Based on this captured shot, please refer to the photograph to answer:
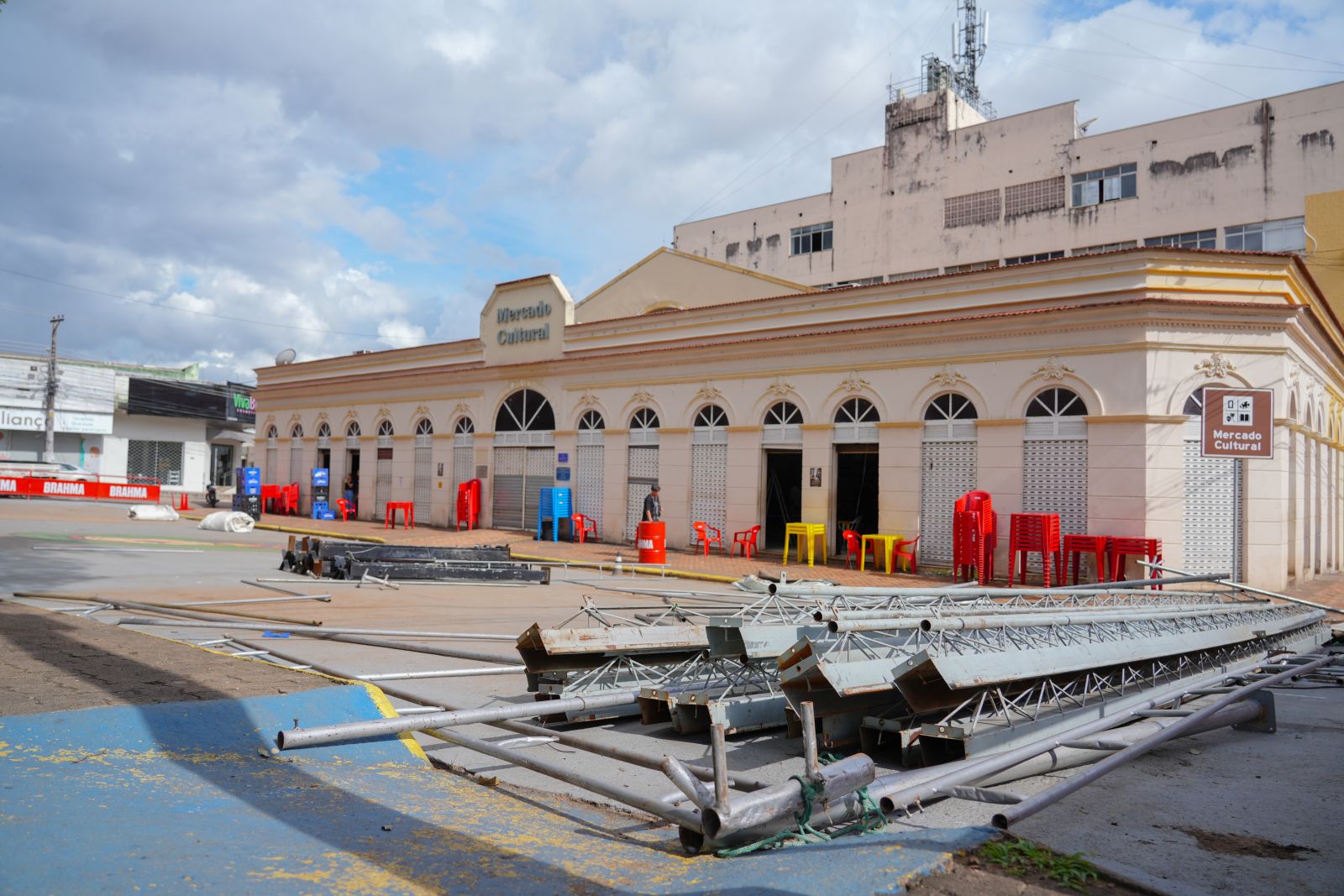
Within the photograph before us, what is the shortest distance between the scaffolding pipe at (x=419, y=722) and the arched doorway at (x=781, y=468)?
569 inches

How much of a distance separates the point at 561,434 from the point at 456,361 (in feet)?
17.7

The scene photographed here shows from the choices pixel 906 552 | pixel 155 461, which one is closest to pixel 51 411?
pixel 155 461

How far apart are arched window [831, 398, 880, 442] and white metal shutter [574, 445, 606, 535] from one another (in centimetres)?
698

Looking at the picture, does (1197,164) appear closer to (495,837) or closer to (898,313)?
(898,313)

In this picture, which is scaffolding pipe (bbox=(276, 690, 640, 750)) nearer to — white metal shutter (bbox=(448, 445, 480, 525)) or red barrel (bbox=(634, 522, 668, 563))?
red barrel (bbox=(634, 522, 668, 563))

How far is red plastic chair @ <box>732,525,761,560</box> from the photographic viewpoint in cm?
2055

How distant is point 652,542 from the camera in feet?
63.8

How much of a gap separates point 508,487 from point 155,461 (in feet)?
119

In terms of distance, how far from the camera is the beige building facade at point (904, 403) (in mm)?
15852

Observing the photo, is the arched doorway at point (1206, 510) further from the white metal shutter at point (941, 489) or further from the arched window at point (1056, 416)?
the white metal shutter at point (941, 489)

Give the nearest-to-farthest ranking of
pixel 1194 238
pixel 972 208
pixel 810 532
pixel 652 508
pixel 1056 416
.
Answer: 1. pixel 1056 416
2. pixel 810 532
3. pixel 652 508
4. pixel 1194 238
5. pixel 972 208

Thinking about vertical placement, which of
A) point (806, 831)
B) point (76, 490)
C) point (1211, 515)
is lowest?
point (806, 831)

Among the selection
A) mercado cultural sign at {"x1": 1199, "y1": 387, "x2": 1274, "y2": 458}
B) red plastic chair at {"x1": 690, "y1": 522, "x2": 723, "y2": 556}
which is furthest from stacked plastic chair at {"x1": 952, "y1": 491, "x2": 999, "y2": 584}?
red plastic chair at {"x1": 690, "y1": 522, "x2": 723, "y2": 556}

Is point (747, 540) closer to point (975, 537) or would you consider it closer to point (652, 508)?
point (652, 508)
